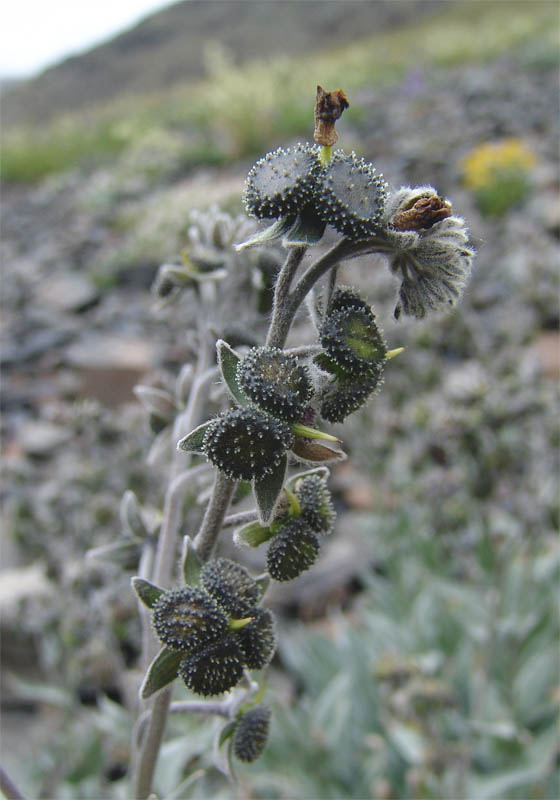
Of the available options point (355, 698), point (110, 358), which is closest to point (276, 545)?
point (355, 698)

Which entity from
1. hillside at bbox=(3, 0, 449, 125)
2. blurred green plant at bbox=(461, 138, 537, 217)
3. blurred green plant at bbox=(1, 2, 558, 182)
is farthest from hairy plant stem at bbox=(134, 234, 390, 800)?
hillside at bbox=(3, 0, 449, 125)

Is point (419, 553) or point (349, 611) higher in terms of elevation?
point (419, 553)

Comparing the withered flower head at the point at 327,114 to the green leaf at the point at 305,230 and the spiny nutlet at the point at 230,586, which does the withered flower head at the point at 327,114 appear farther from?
the spiny nutlet at the point at 230,586

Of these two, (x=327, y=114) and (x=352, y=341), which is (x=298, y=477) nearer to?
(x=352, y=341)

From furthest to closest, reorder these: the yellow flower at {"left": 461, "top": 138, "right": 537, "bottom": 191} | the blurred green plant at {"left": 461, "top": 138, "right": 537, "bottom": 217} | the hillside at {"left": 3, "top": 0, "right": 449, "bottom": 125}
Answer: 1. the hillside at {"left": 3, "top": 0, "right": 449, "bottom": 125}
2. the yellow flower at {"left": 461, "top": 138, "right": 537, "bottom": 191}
3. the blurred green plant at {"left": 461, "top": 138, "right": 537, "bottom": 217}

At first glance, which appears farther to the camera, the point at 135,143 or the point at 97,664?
the point at 135,143

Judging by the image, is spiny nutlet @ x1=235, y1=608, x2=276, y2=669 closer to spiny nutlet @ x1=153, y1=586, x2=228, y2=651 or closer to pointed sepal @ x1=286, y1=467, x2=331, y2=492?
spiny nutlet @ x1=153, y1=586, x2=228, y2=651

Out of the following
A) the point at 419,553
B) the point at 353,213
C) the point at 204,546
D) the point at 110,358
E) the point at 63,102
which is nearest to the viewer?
the point at 353,213

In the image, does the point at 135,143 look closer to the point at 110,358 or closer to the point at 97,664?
the point at 110,358
